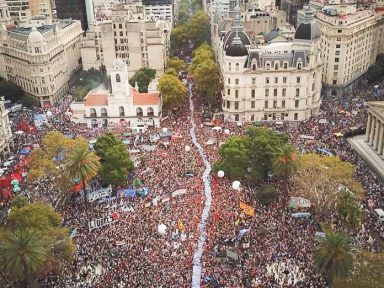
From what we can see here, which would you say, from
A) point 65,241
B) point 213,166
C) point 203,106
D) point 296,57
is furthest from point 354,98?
point 65,241

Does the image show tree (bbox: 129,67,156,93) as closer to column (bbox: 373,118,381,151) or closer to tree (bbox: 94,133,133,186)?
tree (bbox: 94,133,133,186)

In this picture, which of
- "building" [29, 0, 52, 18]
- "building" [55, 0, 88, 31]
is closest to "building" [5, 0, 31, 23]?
"building" [29, 0, 52, 18]

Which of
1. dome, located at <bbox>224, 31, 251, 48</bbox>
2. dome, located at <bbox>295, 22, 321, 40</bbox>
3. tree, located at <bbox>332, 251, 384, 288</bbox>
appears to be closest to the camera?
tree, located at <bbox>332, 251, 384, 288</bbox>

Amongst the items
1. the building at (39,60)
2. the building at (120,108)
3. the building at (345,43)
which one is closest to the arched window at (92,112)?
the building at (120,108)

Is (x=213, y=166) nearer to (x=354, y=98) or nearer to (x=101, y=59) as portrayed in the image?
(x=354, y=98)

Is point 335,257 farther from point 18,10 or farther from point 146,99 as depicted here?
point 18,10

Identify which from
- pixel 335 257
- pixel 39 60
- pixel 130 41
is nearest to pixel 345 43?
pixel 130 41
